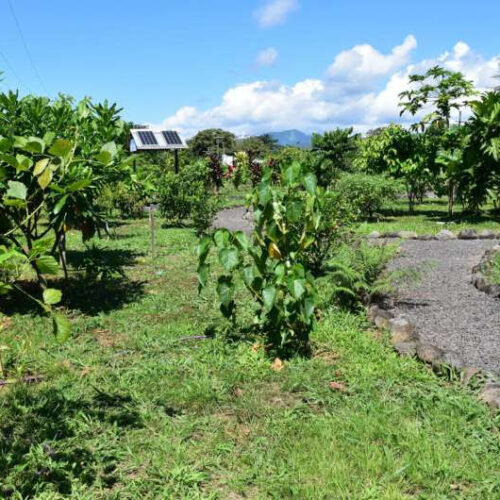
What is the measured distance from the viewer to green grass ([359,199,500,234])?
1078 cm

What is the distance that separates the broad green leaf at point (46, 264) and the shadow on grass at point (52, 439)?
4.85 feet

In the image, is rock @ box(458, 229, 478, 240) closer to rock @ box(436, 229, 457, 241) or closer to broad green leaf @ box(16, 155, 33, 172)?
rock @ box(436, 229, 457, 241)

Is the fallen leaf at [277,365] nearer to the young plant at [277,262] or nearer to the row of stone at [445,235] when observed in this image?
the young plant at [277,262]

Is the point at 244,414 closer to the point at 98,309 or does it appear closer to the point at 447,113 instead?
the point at 98,309

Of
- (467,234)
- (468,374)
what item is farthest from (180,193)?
(468,374)

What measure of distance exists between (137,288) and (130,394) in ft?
9.51

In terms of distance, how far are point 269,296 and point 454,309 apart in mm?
2517

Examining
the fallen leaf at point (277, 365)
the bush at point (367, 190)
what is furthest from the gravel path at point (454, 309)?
the bush at point (367, 190)

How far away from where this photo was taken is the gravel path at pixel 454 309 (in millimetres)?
4270

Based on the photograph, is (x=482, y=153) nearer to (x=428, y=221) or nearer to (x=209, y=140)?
(x=428, y=221)

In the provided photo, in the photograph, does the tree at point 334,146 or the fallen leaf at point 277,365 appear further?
the tree at point 334,146

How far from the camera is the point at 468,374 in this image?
11.6 ft

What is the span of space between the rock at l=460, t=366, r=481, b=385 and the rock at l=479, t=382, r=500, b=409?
149 millimetres

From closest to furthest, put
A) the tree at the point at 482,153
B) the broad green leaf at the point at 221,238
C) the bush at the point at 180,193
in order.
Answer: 1. the broad green leaf at the point at 221,238
2. the tree at the point at 482,153
3. the bush at the point at 180,193
